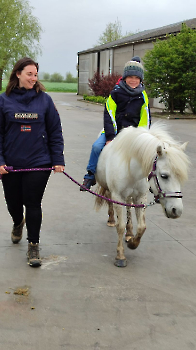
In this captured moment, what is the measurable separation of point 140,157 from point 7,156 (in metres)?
1.34

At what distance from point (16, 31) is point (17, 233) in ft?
189

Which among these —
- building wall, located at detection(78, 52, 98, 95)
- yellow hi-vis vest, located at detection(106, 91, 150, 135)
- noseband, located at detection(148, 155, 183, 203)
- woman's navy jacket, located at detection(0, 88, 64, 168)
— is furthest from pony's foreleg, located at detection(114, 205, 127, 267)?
building wall, located at detection(78, 52, 98, 95)

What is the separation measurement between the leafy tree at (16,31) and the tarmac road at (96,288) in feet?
166

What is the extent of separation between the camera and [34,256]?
4.58 metres

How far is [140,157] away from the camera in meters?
4.23

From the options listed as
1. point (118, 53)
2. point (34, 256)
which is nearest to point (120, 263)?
point (34, 256)

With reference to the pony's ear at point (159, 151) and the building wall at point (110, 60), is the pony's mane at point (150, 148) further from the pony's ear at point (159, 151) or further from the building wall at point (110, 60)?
the building wall at point (110, 60)

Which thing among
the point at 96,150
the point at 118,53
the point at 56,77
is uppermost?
the point at 118,53

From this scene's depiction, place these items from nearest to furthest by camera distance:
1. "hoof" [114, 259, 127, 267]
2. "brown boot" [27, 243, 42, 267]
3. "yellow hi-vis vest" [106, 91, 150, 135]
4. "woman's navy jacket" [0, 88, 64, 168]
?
"woman's navy jacket" [0, 88, 64, 168] → "brown boot" [27, 243, 42, 267] → "hoof" [114, 259, 127, 267] → "yellow hi-vis vest" [106, 91, 150, 135]

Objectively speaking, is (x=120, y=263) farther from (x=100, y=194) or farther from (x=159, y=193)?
(x=100, y=194)

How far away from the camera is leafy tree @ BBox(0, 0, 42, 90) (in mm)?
54656

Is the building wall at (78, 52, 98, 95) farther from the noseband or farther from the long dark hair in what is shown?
the noseband

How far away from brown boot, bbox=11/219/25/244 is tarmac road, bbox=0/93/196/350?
0.07 metres

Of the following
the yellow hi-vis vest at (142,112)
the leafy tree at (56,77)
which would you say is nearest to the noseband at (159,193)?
the yellow hi-vis vest at (142,112)
